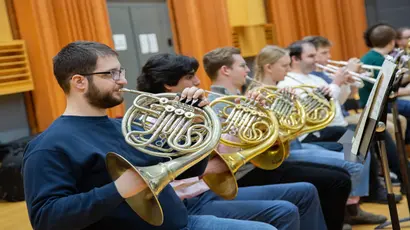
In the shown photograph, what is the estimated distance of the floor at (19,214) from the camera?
270 cm

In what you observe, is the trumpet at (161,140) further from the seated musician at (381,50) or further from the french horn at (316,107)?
the seated musician at (381,50)

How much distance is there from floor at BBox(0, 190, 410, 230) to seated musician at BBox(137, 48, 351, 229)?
51cm

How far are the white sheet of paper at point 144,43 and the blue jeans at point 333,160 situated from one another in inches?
86.2

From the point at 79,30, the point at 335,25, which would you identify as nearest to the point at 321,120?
the point at 79,30

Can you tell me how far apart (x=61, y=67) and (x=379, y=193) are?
2580 mm

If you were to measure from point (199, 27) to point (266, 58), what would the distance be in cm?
188

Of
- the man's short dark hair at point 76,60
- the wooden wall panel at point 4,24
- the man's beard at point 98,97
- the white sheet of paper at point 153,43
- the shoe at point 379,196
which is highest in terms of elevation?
the wooden wall panel at point 4,24

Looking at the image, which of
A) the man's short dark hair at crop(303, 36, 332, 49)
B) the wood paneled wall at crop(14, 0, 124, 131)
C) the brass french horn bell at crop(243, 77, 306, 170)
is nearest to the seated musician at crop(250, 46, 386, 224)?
the brass french horn bell at crop(243, 77, 306, 170)

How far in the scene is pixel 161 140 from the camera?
1.67m

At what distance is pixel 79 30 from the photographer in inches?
155

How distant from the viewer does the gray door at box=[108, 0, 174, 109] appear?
4.66m

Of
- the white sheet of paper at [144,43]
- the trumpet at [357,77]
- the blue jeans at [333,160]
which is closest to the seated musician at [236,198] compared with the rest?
the blue jeans at [333,160]

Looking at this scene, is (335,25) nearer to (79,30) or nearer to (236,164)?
(79,30)

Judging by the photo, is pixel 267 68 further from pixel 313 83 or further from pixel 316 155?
pixel 316 155
